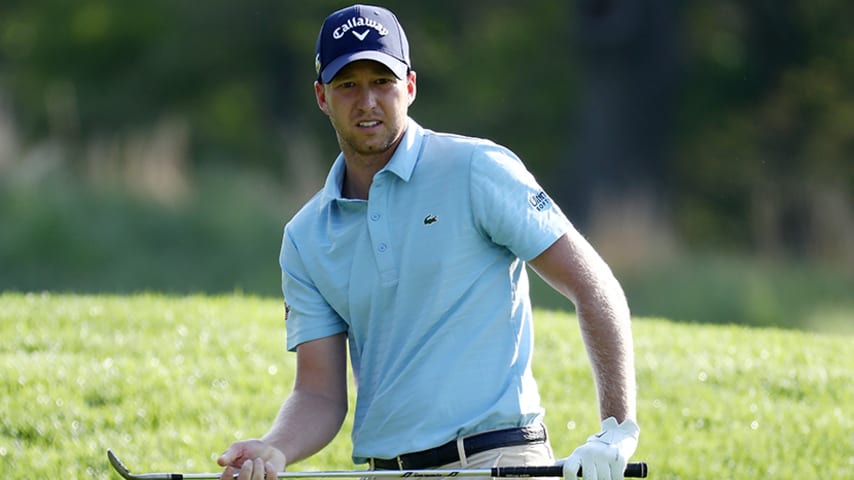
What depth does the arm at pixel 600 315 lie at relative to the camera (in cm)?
425

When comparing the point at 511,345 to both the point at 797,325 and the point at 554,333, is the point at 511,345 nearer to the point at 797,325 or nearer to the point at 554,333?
the point at 554,333

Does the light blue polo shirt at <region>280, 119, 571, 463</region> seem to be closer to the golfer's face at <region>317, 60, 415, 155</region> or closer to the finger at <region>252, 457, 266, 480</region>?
the golfer's face at <region>317, 60, 415, 155</region>

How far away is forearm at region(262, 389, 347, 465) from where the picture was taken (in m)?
4.61

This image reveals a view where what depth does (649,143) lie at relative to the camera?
74.4 ft

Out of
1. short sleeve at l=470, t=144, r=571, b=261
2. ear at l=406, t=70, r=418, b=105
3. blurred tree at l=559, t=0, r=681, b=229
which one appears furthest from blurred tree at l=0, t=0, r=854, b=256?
short sleeve at l=470, t=144, r=571, b=261

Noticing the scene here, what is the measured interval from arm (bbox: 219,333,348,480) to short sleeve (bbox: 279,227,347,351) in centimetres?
3

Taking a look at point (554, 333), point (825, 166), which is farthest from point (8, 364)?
point (825, 166)

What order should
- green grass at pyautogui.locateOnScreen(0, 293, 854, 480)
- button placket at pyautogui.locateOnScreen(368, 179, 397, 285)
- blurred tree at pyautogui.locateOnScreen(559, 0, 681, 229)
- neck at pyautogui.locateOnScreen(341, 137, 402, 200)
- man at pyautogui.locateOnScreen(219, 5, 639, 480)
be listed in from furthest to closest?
blurred tree at pyautogui.locateOnScreen(559, 0, 681, 229), green grass at pyautogui.locateOnScreen(0, 293, 854, 480), neck at pyautogui.locateOnScreen(341, 137, 402, 200), button placket at pyautogui.locateOnScreen(368, 179, 397, 285), man at pyautogui.locateOnScreen(219, 5, 639, 480)

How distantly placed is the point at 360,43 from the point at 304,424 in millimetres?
1160

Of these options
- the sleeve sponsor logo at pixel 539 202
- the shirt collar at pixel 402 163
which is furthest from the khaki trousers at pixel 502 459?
the shirt collar at pixel 402 163

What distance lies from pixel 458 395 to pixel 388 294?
0.37m

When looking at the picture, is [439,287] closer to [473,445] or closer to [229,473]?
[473,445]

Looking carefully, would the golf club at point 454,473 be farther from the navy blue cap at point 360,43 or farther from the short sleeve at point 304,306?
the navy blue cap at point 360,43

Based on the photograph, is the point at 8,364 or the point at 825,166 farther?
the point at 825,166
